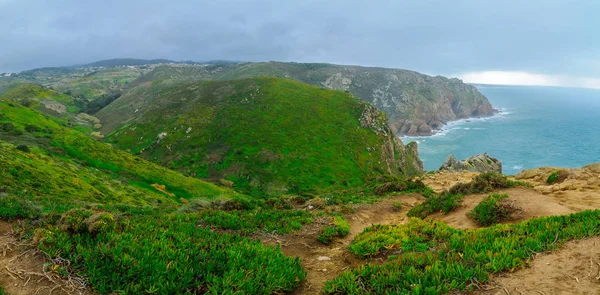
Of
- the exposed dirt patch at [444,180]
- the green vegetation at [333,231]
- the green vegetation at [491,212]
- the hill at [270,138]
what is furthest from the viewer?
the hill at [270,138]

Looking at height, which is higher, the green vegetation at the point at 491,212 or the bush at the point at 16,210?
the bush at the point at 16,210

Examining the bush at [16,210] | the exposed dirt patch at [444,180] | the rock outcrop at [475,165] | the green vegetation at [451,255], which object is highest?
the bush at [16,210]

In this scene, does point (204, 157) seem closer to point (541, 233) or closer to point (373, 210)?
point (373, 210)

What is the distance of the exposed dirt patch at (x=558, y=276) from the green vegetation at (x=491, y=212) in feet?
18.7

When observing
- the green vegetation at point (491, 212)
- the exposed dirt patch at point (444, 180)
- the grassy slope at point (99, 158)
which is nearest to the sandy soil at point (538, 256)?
the green vegetation at point (491, 212)

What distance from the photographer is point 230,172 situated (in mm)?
75500

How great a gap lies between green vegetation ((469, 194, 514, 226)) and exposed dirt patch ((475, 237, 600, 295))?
5.70 meters

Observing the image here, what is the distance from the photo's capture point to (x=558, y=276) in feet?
22.3

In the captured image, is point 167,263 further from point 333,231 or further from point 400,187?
point 400,187

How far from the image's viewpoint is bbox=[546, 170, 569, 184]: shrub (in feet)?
64.0

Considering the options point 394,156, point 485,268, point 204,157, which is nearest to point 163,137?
point 204,157

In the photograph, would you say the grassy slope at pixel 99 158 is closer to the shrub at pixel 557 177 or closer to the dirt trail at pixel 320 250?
the dirt trail at pixel 320 250

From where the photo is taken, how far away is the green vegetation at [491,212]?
13.4m

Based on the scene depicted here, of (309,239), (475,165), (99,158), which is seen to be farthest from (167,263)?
(475,165)
